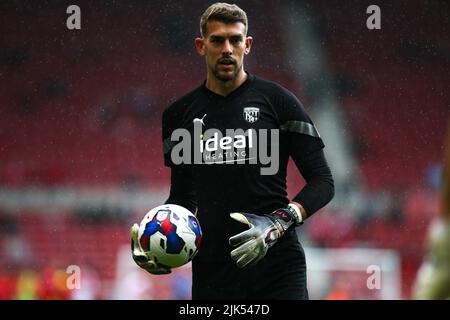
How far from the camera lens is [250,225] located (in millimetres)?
3289

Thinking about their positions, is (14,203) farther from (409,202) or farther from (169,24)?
(409,202)

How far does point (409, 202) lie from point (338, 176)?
A: 3.37 ft

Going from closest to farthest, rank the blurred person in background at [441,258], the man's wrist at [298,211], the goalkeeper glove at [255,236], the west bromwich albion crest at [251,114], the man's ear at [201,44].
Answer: the blurred person in background at [441,258]
the goalkeeper glove at [255,236]
the man's wrist at [298,211]
the west bromwich albion crest at [251,114]
the man's ear at [201,44]

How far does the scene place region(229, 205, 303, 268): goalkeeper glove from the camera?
328 cm

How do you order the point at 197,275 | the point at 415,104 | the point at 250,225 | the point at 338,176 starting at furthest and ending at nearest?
the point at 415,104, the point at 338,176, the point at 197,275, the point at 250,225

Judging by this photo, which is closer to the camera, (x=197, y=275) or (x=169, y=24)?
(x=197, y=275)

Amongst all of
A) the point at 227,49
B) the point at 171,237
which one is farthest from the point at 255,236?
the point at 227,49

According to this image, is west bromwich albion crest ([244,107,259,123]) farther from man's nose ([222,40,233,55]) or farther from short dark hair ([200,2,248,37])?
short dark hair ([200,2,248,37])

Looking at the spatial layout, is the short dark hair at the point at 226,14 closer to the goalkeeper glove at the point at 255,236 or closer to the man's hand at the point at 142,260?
the goalkeeper glove at the point at 255,236

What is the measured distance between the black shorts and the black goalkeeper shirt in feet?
0.24

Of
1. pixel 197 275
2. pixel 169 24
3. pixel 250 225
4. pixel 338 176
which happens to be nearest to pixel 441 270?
pixel 250 225

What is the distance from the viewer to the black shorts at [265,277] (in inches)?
133

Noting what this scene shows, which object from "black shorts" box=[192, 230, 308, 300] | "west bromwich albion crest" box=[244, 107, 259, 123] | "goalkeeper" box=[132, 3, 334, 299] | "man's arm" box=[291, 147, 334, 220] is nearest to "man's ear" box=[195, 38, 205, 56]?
"goalkeeper" box=[132, 3, 334, 299]

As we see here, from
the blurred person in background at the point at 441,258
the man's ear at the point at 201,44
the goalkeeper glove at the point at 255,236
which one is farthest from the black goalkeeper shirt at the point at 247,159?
the blurred person in background at the point at 441,258
